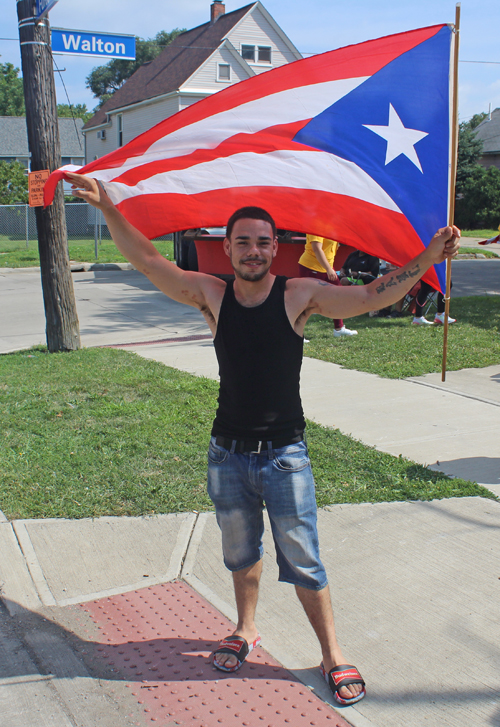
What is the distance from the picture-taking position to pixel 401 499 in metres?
4.53

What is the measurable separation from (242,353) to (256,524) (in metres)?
0.75

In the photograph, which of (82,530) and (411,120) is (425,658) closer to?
(82,530)

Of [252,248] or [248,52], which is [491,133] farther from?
[252,248]

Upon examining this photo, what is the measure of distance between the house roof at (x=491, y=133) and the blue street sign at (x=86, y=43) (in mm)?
41714

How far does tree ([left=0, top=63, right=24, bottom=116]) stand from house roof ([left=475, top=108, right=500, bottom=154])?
55.6 metres

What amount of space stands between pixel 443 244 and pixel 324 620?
5.30 feet

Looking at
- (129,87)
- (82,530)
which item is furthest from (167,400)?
(129,87)

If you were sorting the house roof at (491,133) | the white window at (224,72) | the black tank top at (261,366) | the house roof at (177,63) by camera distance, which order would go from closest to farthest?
the black tank top at (261,366) → the white window at (224,72) → the house roof at (177,63) → the house roof at (491,133)

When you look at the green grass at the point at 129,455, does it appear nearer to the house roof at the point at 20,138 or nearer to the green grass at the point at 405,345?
the green grass at the point at 405,345

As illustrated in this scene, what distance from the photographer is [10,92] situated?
82.8 m

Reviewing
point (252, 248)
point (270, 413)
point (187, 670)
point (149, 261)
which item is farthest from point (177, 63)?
point (187, 670)

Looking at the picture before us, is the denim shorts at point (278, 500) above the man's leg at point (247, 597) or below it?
above

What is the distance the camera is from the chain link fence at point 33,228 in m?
27.5

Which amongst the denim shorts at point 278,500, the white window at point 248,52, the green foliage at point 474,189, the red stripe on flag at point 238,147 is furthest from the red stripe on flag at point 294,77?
the green foliage at point 474,189
